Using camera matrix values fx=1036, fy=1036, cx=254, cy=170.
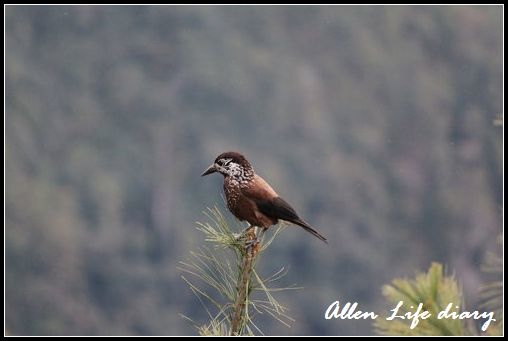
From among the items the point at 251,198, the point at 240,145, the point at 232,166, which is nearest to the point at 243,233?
the point at 251,198

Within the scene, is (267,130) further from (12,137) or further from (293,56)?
(12,137)

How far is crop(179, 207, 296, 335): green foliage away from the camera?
236 inches

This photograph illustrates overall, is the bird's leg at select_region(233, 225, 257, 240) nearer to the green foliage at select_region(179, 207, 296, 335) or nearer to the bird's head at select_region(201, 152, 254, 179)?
the green foliage at select_region(179, 207, 296, 335)

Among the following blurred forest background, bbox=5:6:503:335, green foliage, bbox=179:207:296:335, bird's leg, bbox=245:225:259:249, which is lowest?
green foliage, bbox=179:207:296:335

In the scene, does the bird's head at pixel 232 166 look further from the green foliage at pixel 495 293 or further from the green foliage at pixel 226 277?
the green foliage at pixel 495 293

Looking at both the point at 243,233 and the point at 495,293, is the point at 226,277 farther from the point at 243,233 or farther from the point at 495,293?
the point at 495,293

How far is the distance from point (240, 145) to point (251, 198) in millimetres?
140887

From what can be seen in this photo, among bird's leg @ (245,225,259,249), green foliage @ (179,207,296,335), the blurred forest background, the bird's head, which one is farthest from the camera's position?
the blurred forest background

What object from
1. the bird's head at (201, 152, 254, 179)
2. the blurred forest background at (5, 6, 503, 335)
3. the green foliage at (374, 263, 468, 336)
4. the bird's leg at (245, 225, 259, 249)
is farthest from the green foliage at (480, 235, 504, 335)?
the blurred forest background at (5, 6, 503, 335)

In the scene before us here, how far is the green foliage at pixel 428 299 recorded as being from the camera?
613cm

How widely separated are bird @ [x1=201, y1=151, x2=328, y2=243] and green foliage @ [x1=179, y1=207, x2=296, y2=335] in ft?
0.78

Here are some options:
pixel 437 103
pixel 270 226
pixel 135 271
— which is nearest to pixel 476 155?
pixel 437 103

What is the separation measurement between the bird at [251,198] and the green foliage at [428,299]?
758 millimetres

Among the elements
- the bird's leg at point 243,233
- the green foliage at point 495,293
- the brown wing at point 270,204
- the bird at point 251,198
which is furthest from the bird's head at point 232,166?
the green foliage at point 495,293
